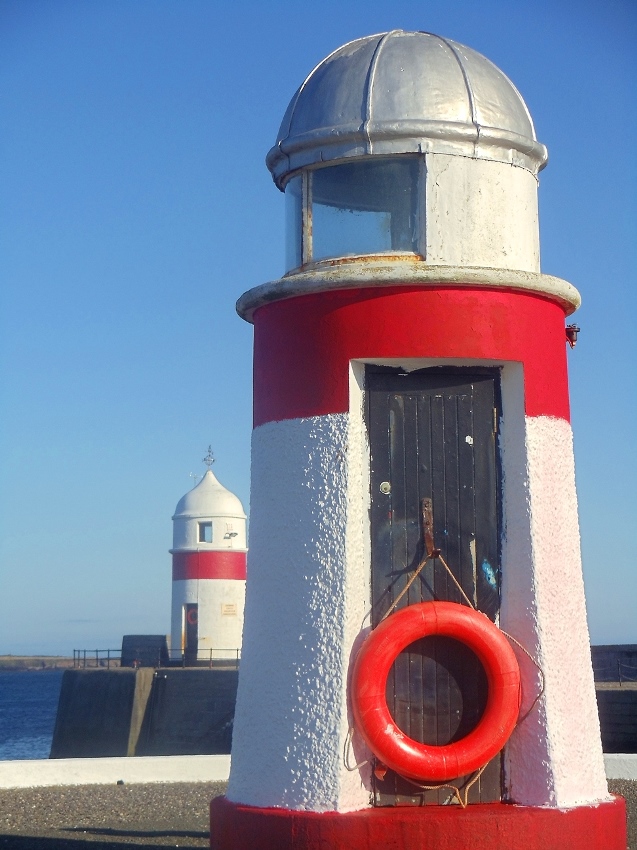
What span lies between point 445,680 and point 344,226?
7.34 ft

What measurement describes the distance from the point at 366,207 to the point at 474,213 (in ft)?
1.72

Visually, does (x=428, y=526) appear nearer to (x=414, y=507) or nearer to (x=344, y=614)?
(x=414, y=507)

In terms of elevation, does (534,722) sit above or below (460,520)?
below

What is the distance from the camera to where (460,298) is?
18.5ft

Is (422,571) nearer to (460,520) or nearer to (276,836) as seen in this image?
(460,520)

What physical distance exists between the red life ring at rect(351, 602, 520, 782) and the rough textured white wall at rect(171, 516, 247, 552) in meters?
27.8

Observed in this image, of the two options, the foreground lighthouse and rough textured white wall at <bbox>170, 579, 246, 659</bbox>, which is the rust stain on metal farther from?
rough textured white wall at <bbox>170, 579, 246, 659</bbox>

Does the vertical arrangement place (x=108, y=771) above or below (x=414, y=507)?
below

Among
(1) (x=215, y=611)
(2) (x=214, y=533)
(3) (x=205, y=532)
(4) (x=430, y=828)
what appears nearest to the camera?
(4) (x=430, y=828)

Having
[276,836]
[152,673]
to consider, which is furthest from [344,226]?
[152,673]

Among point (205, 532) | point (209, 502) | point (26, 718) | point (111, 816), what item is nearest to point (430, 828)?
point (111, 816)

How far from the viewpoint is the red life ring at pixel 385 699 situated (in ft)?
17.4

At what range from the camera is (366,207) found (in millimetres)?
5820

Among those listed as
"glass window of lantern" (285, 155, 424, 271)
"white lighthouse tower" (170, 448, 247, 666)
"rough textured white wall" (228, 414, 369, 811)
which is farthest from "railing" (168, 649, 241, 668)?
"glass window of lantern" (285, 155, 424, 271)
